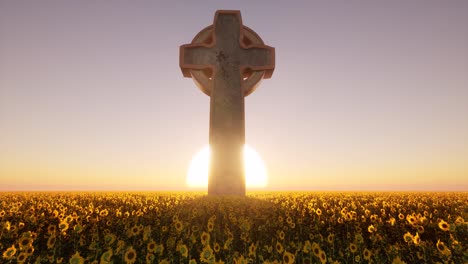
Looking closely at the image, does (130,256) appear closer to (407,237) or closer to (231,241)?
(231,241)

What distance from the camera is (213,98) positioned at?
1555 cm

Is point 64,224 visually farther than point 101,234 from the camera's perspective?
No

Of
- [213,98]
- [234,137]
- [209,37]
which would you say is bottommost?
[234,137]

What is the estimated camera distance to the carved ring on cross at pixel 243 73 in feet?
53.0

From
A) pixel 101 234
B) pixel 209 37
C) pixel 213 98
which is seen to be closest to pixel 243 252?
pixel 101 234

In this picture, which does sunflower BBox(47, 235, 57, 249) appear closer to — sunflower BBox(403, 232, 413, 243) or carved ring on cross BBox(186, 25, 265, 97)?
sunflower BBox(403, 232, 413, 243)

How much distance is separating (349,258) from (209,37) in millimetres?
14252

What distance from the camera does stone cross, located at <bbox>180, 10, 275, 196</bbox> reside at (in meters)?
14.9

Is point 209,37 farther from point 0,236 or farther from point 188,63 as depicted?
point 0,236

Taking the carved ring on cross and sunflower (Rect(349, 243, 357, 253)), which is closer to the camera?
sunflower (Rect(349, 243, 357, 253))

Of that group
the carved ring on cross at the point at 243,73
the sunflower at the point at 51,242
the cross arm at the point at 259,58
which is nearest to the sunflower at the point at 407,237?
the sunflower at the point at 51,242

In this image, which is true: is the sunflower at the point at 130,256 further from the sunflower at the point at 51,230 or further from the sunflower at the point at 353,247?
the sunflower at the point at 353,247

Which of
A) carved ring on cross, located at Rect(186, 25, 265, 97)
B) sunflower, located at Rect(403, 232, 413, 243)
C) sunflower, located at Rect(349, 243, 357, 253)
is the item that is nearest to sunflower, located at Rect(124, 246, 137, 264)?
sunflower, located at Rect(349, 243, 357, 253)

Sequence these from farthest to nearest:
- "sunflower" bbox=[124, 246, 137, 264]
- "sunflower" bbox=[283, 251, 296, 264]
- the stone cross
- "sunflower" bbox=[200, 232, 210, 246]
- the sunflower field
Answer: the stone cross
"sunflower" bbox=[200, 232, 210, 246]
the sunflower field
"sunflower" bbox=[124, 246, 137, 264]
"sunflower" bbox=[283, 251, 296, 264]
